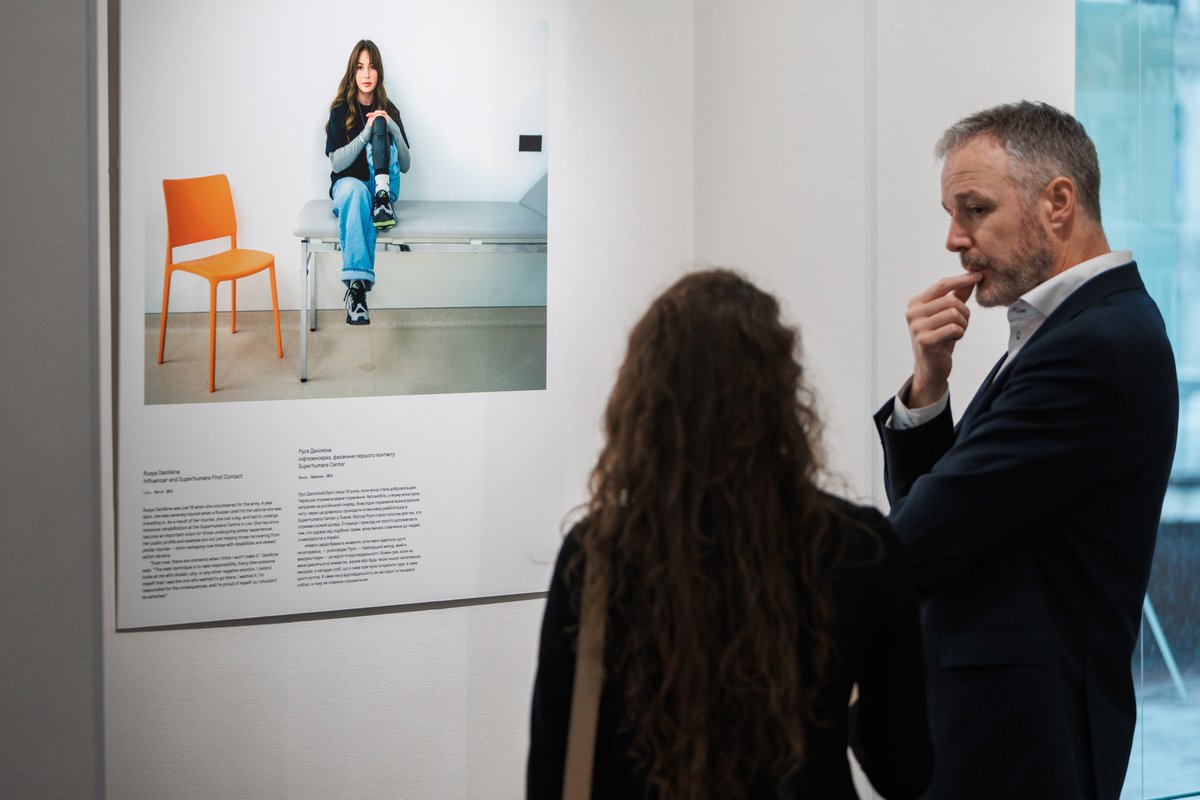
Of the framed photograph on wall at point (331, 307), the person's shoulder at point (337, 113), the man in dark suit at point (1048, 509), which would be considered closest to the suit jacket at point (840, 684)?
the man in dark suit at point (1048, 509)

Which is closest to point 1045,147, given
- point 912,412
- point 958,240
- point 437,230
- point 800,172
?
point 958,240

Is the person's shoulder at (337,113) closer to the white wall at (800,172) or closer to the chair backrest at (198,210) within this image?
the chair backrest at (198,210)

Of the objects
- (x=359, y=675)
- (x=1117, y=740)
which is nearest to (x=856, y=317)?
(x=1117, y=740)

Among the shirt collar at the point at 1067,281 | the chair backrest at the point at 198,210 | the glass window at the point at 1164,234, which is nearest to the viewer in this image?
the shirt collar at the point at 1067,281

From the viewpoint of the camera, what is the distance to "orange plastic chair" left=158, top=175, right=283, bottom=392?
280 cm

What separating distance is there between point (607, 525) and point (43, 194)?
1.31m

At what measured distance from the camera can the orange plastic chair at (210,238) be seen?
280 cm

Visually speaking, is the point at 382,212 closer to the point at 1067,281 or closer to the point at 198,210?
the point at 198,210

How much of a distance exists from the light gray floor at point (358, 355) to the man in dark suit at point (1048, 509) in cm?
164

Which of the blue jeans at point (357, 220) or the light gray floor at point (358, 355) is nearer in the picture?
the light gray floor at point (358, 355)

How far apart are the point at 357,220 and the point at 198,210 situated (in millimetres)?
425

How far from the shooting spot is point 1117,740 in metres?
1.73

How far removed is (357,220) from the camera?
2969 mm

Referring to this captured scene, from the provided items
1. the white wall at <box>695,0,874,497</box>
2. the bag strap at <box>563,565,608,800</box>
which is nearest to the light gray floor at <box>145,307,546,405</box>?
the white wall at <box>695,0,874,497</box>
